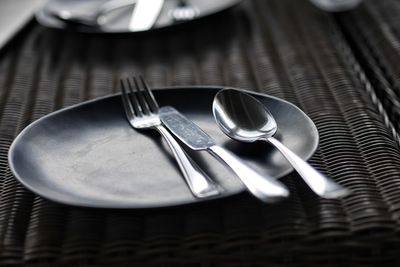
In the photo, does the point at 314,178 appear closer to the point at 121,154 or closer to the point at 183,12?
the point at 121,154

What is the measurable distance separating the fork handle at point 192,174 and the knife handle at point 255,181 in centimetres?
2

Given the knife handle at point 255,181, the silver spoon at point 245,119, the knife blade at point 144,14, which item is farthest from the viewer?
the knife blade at point 144,14

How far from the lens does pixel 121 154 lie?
0.57 meters

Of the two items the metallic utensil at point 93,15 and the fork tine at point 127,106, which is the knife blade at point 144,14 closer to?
the metallic utensil at point 93,15

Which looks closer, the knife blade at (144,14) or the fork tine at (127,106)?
the fork tine at (127,106)

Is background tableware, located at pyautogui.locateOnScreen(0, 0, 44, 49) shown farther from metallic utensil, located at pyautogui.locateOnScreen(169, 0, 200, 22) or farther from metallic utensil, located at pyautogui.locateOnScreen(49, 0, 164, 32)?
metallic utensil, located at pyautogui.locateOnScreen(169, 0, 200, 22)

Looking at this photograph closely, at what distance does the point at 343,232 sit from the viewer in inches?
18.2

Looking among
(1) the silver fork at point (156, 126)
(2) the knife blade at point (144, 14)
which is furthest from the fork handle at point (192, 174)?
(2) the knife blade at point (144, 14)

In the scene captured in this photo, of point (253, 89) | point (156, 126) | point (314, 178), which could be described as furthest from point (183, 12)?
point (314, 178)

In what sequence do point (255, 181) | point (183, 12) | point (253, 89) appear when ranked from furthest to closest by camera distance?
point (183, 12) < point (253, 89) < point (255, 181)

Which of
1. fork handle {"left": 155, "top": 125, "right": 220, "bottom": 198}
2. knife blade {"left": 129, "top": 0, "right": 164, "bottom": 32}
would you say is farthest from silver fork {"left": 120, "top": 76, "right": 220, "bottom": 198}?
knife blade {"left": 129, "top": 0, "right": 164, "bottom": 32}

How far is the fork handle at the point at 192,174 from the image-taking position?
48 centimetres

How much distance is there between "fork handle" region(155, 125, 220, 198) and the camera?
1.56ft

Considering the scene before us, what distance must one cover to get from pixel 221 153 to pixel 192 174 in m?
0.03
